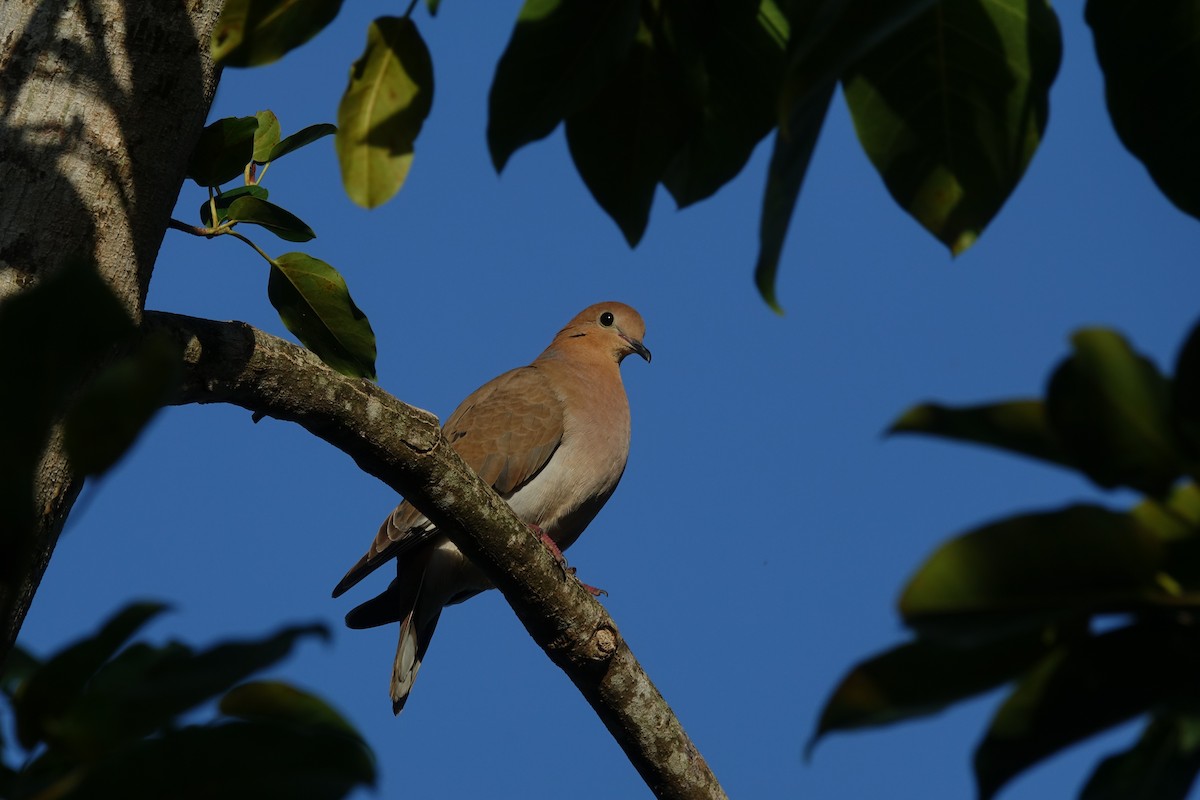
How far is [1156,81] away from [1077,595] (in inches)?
27.9

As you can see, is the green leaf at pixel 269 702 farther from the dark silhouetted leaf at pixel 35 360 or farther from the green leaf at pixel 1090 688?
the green leaf at pixel 1090 688

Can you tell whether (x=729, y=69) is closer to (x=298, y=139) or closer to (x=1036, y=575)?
(x=1036, y=575)

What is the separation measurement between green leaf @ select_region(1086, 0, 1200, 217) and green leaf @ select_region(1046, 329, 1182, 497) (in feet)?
2.03

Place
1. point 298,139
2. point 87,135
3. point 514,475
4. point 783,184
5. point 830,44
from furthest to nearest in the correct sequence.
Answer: point 514,475
point 298,139
point 87,135
point 783,184
point 830,44

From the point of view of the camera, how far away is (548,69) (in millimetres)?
1216

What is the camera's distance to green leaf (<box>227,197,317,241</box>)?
2482 millimetres

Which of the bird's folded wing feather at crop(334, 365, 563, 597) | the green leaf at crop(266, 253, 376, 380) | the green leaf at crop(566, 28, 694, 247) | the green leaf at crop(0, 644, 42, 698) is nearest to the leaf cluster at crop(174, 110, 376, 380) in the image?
the green leaf at crop(266, 253, 376, 380)

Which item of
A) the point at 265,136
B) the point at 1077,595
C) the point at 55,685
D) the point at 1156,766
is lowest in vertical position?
the point at 1156,766

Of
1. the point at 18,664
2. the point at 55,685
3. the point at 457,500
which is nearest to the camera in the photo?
the point at 55,685

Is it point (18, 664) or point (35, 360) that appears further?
point (18, 664)

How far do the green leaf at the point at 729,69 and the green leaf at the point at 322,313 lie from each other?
1.27m

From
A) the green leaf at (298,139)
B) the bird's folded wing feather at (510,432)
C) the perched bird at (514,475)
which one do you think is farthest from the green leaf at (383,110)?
the bird's folded wing feather at (510,432)

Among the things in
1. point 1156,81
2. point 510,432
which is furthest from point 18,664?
point 510,432

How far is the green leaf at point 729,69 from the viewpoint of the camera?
1.30 meters
